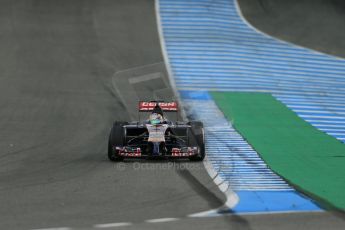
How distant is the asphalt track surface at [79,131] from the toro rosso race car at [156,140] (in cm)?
35

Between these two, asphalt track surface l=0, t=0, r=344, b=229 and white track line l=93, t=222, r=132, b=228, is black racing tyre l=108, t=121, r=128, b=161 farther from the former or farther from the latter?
white track line l=93, t=222, r=132, b=228

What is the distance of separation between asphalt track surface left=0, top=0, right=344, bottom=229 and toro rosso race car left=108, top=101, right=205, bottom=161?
1.15 ft

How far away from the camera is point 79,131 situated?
58.4 ft

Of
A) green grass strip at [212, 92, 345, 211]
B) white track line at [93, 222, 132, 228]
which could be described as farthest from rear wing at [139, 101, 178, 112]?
white track line at [93, 222, 132, 228]

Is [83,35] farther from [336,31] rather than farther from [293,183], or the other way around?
[293,183]

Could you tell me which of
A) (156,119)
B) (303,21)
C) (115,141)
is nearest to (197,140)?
(156,119)

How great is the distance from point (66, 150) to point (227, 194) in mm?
5422

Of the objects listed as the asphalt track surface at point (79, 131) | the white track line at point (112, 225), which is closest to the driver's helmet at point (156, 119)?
the asphalt track surface at point (79, 131)

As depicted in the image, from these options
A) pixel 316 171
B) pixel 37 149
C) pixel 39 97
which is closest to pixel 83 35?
pixel 39 97

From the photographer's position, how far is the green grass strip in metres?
13.2

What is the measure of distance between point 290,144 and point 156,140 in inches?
181

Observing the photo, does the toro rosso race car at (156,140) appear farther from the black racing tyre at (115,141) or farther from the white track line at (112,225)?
the white track line at (112,225)

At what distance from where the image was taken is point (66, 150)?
15844 millimetres

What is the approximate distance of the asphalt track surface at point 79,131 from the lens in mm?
10609
